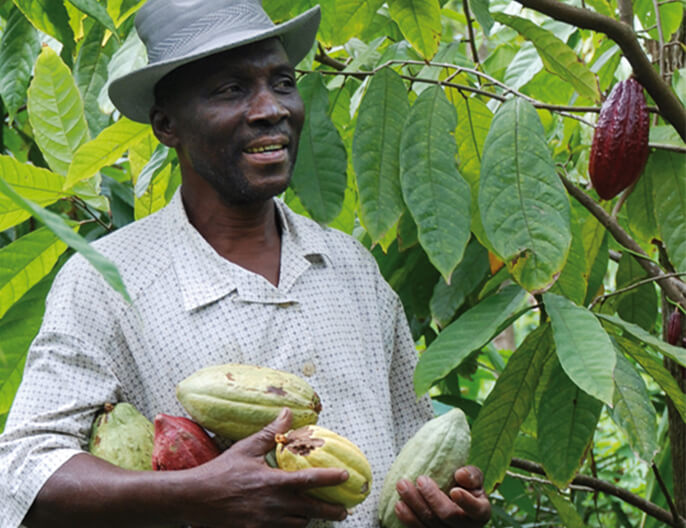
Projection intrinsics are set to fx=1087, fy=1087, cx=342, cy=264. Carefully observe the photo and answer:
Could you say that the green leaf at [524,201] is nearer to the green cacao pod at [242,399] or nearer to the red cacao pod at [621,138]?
the red cacao pod at [621,138]

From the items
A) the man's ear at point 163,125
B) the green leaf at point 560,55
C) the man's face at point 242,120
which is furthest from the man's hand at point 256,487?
the green leaf at point 560,55

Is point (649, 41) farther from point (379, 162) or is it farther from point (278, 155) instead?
point (278, 155)

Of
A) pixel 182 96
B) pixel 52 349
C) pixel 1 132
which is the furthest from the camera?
pixel 1 132

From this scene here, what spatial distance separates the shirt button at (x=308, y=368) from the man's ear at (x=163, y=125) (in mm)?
377

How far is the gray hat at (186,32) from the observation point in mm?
1511

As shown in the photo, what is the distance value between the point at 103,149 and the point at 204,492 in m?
0.72

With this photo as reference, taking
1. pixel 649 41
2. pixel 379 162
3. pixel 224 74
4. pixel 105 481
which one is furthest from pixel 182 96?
pixel 649 41

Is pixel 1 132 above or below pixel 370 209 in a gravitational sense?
below

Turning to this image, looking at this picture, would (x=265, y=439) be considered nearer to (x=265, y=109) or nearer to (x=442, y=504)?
(x=442, y=504)

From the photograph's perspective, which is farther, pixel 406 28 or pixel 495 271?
pixel 495 271

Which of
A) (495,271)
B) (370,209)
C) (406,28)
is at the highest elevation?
(406,28)

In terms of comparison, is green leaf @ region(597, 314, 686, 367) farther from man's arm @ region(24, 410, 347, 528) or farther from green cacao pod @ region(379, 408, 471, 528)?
man's arm @ region(24, 410, 347, 528)

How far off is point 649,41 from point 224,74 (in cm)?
126

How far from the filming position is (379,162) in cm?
170
